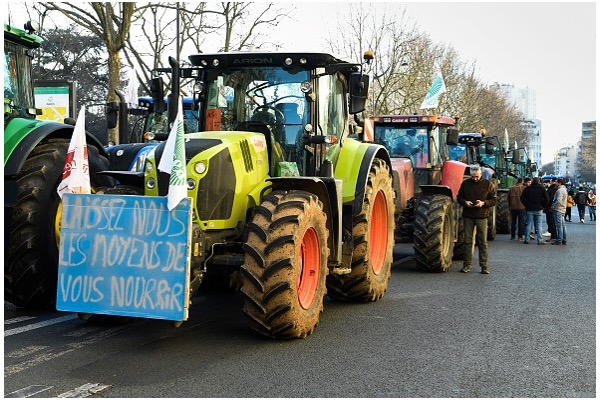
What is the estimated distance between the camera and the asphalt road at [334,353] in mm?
5719

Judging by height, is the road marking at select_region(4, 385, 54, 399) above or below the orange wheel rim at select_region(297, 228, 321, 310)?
below

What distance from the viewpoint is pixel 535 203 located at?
67.2 feet

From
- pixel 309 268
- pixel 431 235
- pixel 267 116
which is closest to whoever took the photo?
pixel 309 268

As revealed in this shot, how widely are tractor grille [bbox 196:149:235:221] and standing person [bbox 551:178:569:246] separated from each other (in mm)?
14976

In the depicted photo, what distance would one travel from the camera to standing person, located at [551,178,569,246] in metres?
20.6

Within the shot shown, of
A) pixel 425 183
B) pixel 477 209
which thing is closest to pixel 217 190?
pixel 477 209

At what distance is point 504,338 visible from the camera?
7609 millimetres

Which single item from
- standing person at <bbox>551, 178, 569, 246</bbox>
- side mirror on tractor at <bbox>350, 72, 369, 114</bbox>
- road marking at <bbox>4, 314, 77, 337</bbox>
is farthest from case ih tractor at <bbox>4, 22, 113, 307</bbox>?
standing person at <bbox>551, 178, 569, 246</bbox>

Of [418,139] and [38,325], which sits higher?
[418,139]

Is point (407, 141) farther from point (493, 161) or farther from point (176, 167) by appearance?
Result: point (493, 161)

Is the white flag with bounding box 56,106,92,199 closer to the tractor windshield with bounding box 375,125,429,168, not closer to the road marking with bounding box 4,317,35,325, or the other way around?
the road marking with bounding box 4,317,35,325

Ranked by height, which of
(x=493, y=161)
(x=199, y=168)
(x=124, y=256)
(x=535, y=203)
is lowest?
(x=535, y=203)

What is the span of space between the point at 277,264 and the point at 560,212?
16.0 meters

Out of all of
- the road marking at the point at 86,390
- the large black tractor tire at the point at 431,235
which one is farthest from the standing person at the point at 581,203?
the road marking at the point at 86,390
